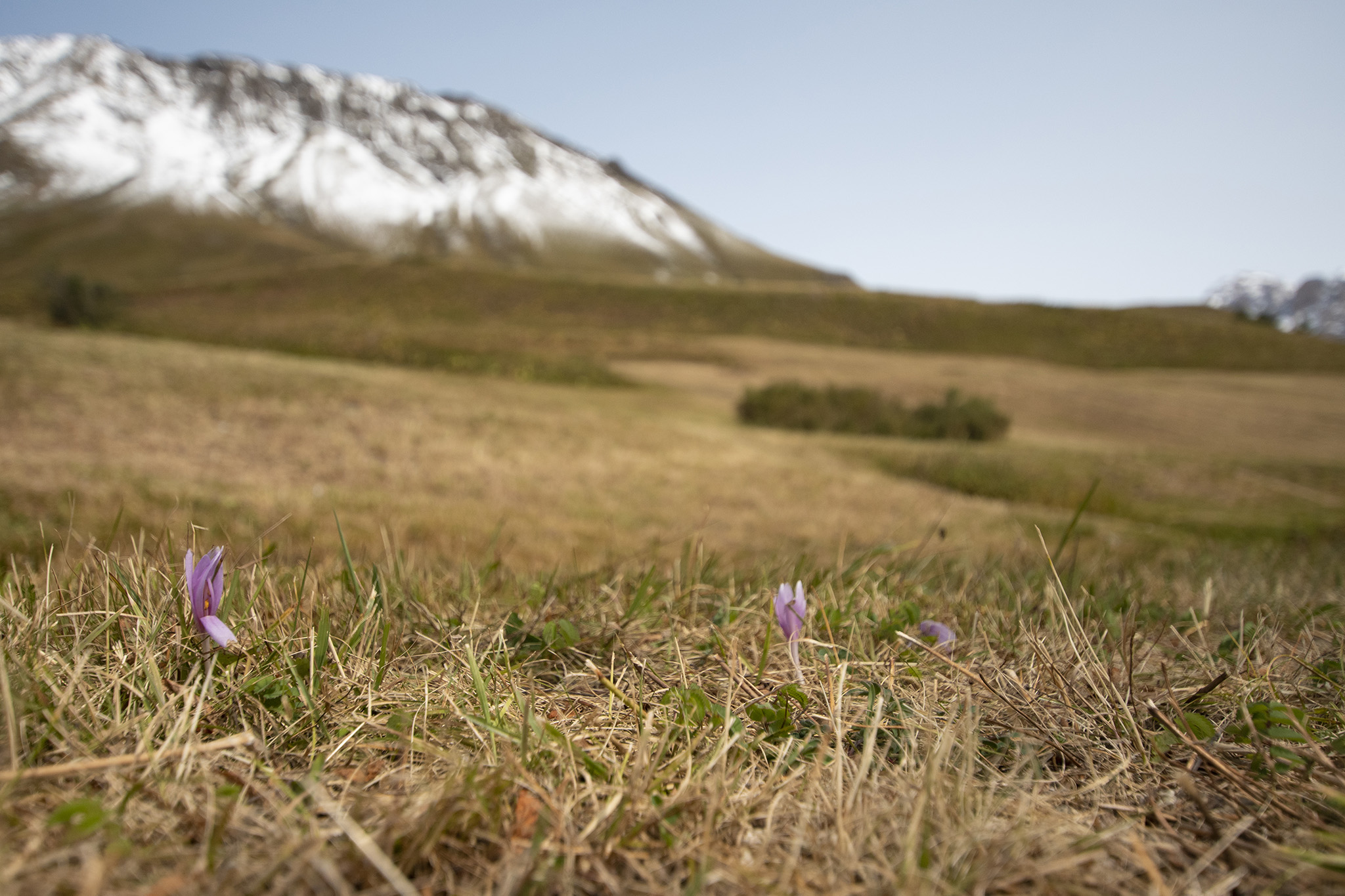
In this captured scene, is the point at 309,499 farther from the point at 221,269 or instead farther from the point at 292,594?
the point at 221,269

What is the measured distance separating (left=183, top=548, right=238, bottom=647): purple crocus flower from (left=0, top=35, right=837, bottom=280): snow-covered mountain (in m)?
143

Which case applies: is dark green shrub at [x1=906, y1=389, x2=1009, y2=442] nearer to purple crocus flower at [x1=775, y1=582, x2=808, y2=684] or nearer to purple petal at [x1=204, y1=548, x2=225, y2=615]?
purple crocus flower at [x1=775, y1=582, x2=808, y2=684]

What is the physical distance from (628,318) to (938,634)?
5535cm

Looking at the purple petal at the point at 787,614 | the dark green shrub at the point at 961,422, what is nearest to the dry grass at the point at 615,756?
the purple petal at the point at 787,614

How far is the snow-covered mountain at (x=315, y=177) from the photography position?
140 meters

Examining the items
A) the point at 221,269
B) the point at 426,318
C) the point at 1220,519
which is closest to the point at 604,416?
the point at 1220,519

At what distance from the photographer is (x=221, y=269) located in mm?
98250

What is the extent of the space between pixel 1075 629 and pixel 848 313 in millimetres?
59430

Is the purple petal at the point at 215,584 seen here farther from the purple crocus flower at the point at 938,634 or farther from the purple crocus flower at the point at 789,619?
the purple crocus flower at the point at 938,634

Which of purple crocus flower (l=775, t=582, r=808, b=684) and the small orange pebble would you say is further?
purple crocus flower (l=775, t=582, r=808, b=684)

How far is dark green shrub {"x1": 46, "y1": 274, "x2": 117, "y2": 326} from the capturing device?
30719 mm

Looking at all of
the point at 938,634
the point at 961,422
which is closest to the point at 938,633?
the point at 938,634

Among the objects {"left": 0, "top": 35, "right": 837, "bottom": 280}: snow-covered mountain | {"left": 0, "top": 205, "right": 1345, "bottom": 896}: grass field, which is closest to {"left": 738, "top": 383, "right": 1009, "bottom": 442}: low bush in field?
{"left": 0, "top": 205, "right": 1345, "bottom": 896}: grass field

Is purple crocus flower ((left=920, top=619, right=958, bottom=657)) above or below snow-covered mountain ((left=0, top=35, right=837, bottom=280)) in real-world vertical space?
below
